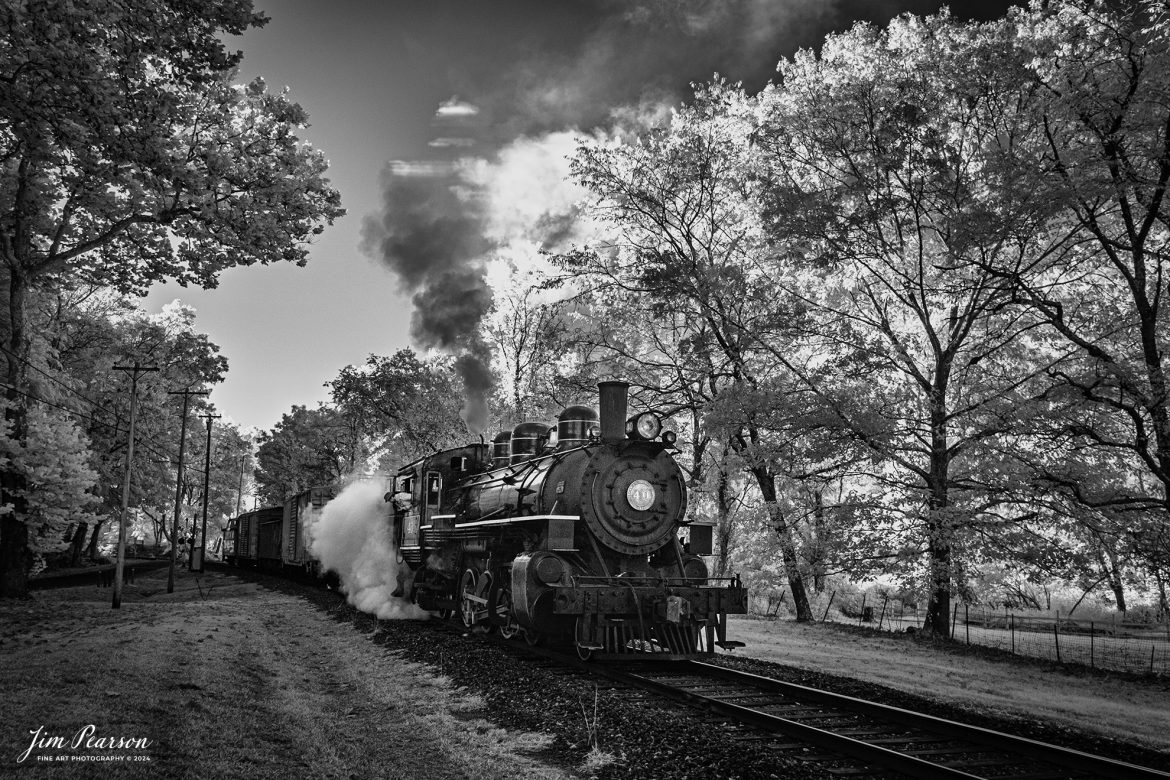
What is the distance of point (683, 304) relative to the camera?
20062 millimetres

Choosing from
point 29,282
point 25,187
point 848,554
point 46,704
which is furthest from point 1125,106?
point 29,282

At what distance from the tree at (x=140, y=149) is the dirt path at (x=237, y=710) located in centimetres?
564

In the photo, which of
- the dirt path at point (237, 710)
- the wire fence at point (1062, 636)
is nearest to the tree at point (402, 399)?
the wire fence at point (1062, 636)

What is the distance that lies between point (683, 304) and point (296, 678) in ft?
43.0

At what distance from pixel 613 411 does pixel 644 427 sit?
530 millimetres

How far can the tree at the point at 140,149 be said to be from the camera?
7477 mm

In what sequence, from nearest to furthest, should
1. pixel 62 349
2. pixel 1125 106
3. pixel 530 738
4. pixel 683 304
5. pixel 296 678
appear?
pixel 530 738 → pixel 296 678 → pixel 1125 106 → pixel 683 304 → pixel 62 349

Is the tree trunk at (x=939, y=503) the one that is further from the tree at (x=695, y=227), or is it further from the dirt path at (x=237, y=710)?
the dirt path at (x=237, y=710)

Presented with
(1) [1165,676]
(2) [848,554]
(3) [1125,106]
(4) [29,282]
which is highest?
(3) [1125,106]

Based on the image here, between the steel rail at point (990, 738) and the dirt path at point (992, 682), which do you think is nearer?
the steel rail at point (990, 738)

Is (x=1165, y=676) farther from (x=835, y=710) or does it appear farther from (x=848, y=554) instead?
(x=835, y=710)

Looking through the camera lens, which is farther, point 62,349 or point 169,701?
point 62,349

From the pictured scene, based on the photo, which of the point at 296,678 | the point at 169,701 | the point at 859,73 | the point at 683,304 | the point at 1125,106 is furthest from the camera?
the point at 683,304
